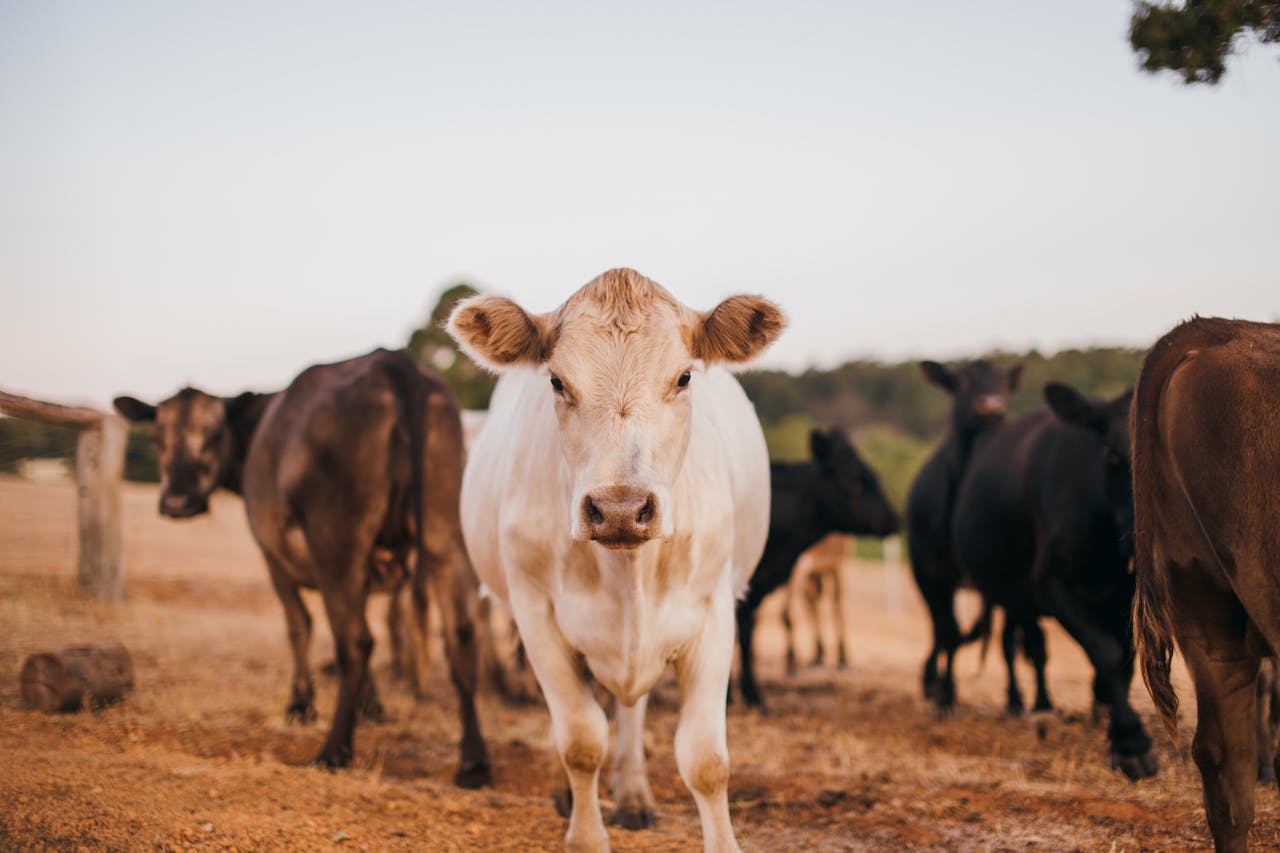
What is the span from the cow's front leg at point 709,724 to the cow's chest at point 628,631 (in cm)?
7

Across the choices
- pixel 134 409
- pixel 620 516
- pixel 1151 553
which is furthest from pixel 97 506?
pixel 1151 553

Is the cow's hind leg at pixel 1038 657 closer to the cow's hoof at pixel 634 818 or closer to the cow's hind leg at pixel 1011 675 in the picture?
the cow's hind leg at pixel 1011 675

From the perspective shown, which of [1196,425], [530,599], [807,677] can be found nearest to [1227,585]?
[1196,425]

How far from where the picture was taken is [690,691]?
4207 millimetres

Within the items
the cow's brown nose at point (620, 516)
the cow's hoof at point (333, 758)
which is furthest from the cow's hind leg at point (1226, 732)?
the cow's hoof at point (333, 758)

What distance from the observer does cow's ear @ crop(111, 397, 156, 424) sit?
883cm

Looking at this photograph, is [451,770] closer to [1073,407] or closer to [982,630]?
[1073,407]

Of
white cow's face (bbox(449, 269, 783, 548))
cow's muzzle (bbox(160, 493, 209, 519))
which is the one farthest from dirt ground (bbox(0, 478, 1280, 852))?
white cow's face (bbox(449, 269, 783, 548))

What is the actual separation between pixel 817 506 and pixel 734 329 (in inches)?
288

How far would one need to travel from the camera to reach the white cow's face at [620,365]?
11.5 ft

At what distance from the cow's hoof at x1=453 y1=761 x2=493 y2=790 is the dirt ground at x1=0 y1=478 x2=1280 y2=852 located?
3.5 inches

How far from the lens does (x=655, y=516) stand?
3.48 meters

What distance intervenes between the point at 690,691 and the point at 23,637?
7.00 metres

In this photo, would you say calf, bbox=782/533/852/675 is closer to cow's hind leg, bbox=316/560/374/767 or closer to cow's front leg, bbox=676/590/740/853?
cow's hind leg, bbox=316/560/374/767
